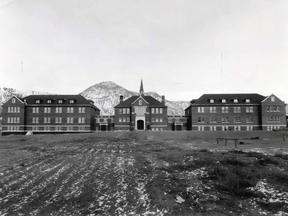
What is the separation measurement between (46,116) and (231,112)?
180 ft

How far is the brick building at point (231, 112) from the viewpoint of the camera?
60531mm

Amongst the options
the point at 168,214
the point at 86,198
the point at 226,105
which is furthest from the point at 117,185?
the point at 226,105

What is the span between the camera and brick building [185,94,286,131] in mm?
60531

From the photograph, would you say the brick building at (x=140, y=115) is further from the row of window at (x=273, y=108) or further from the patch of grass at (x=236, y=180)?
the patch of grass at (x=236, y=180)

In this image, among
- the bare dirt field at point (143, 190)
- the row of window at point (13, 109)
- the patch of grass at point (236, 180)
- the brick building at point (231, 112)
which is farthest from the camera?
the row of window at point (13, 109)

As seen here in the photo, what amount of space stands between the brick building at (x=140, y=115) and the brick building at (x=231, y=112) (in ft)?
31.0

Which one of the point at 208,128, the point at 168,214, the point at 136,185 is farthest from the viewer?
the point at 208,128

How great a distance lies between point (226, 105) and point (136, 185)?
59.9 meters

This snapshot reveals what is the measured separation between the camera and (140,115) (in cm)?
6091

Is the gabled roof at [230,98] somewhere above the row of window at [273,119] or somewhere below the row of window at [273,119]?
above

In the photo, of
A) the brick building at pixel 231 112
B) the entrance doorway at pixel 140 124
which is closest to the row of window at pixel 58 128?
the entrance doorway at pixel 140 124

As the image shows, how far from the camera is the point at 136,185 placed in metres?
7.52

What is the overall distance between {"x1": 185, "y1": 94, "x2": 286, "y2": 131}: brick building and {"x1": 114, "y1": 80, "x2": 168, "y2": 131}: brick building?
31.0 feet

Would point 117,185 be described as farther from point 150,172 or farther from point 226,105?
point 226,105
